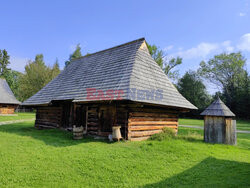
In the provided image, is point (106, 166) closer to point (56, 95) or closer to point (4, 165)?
point (4, 165)

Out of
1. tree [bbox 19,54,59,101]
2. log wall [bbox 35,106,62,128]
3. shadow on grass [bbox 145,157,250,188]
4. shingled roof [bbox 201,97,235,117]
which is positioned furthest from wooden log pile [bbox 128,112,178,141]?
tree [bbox 19,54,59,101]

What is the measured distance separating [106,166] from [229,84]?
126 ft

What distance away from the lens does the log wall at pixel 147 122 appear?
26.6ft

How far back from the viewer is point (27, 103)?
13.0 meters

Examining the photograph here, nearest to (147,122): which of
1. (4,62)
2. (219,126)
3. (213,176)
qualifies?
(219,126)

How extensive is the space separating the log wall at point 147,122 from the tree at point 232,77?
2621 centimetres

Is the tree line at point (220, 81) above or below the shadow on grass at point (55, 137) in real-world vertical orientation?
above

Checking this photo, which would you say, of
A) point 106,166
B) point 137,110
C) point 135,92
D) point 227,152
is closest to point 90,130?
point 137,110

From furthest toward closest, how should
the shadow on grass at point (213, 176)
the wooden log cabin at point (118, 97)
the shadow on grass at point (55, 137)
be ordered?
the wooden log cabin at point (118, 97)
the shadow on grass at point (55, 137)
the shadow on grass at point (213, 176)

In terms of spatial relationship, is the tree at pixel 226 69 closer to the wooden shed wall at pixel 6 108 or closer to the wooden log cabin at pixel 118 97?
the wooden log cabin at pixel 118 97

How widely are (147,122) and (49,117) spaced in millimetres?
7866

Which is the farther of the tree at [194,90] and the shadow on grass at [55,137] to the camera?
the tree at [194,90]

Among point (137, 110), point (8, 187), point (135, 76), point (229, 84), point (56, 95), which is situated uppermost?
point (229, 84)

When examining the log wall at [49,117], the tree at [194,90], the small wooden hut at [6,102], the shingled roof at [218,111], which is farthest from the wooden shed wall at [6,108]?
the tree at [194,90]
